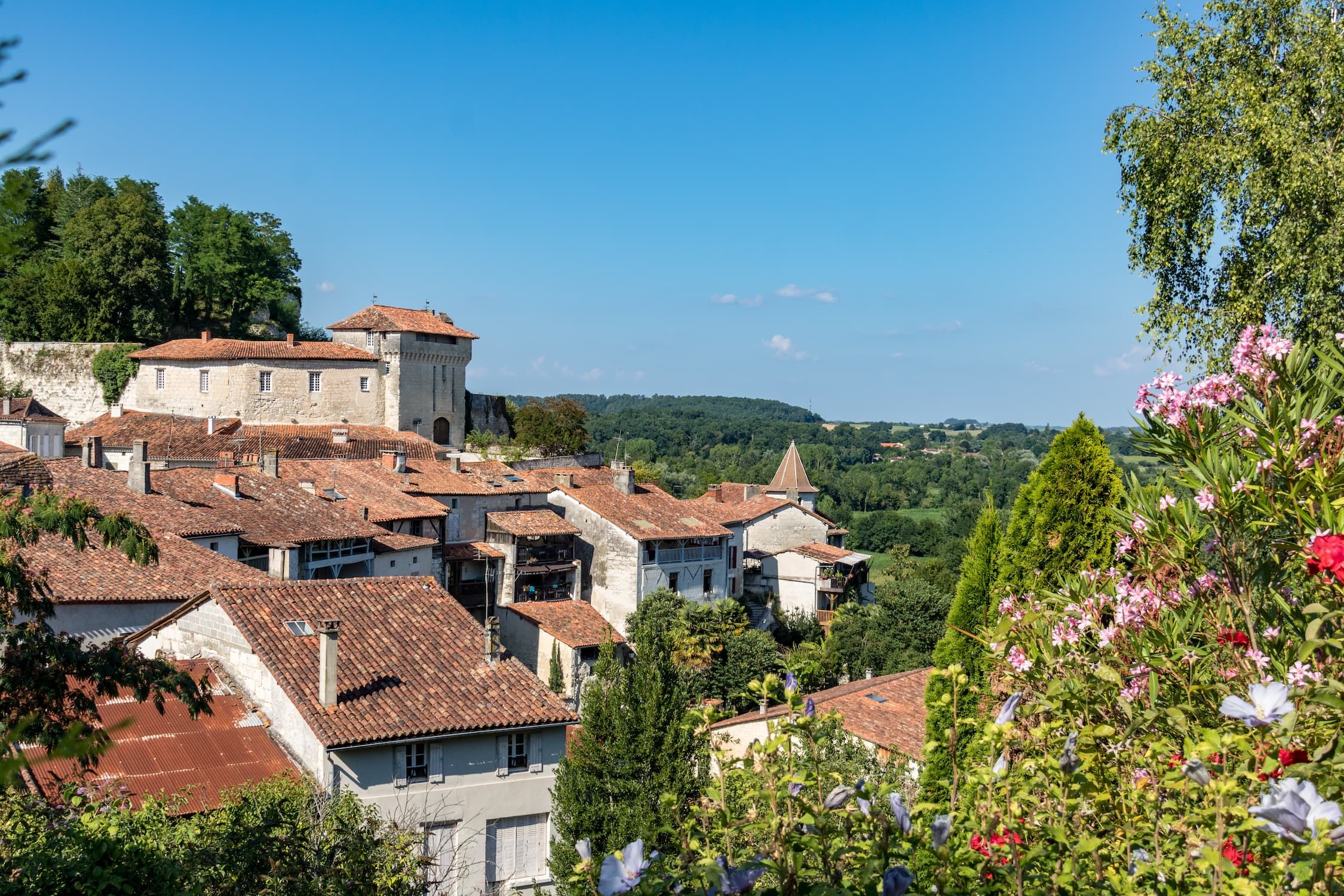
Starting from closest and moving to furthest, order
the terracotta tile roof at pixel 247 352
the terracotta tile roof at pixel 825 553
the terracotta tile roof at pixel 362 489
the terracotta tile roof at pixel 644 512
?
1. the terracotta tile roof at pixel 362 489
2. the terracotta tile roof at pixel 644 512
3. the terracotta tile roof at pixel 247 352
4. the terracotta tile roof at pixel 825 553

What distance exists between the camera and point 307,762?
16.0 m

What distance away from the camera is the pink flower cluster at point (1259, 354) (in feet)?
17.0

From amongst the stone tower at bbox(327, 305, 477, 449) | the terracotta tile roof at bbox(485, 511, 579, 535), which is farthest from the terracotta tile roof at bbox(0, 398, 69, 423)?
the terracotta tile roof at bbox(485, 511, 579, 535)

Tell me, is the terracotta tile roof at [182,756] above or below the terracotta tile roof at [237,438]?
below

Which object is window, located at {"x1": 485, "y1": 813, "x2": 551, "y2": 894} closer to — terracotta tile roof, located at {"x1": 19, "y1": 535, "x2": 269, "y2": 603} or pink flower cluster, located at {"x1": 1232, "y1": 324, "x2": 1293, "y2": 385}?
terracotta tile roof, located at {"x1": 19, "y1": 535, "x2": 269, "y2": 603}

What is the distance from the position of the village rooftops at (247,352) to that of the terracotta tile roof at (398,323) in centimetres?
126

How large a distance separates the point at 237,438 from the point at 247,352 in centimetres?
612

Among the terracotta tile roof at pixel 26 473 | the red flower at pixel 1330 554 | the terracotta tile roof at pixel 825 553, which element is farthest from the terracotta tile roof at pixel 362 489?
the red flower at pixel 1330 554

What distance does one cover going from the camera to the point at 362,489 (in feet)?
118

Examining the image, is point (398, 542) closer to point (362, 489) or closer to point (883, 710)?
point (362, 489)

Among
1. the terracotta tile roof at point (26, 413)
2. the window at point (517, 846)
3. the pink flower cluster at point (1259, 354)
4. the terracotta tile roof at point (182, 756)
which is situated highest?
the pink flower cluster at point (1259, 354)

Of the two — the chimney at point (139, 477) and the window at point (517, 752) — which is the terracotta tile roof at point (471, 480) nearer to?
the chimney at point (139, 477)

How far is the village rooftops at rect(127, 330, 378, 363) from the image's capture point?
163 ft

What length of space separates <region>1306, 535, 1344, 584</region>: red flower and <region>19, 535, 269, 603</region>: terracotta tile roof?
60.8ft
